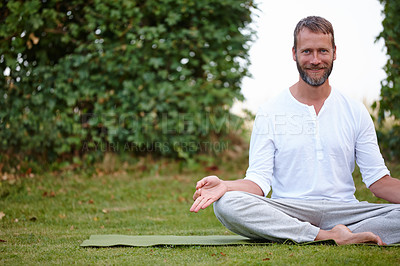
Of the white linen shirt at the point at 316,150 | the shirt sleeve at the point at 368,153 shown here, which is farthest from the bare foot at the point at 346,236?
the shirt sleeve at the point at 368,153

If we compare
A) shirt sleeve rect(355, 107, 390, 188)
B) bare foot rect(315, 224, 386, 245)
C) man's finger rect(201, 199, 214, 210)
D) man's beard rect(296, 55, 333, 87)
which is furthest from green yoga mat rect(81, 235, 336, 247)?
man's beard rect(296, 55, 333, 87)

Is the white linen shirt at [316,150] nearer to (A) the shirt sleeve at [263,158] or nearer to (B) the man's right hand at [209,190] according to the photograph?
(A) the shirt sleeve at [263,158]

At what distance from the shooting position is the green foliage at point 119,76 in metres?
6.11

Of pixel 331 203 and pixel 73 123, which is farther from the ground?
pixel 73 123

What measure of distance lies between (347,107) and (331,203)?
637 mm

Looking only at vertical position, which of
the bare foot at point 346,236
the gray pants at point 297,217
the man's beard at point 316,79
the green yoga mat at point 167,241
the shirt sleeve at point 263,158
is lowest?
the green yoga mat at point 167,241

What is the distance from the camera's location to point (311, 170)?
303 centimetres

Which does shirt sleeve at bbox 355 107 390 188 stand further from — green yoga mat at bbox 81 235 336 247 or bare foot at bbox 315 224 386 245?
green yoga mat at bbox 81 235 336 247

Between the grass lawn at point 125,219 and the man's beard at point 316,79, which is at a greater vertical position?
the man's beard at point 316,79

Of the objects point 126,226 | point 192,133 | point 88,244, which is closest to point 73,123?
point 192,133

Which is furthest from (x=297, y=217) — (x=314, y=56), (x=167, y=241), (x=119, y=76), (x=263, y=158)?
(x=119, y=76)

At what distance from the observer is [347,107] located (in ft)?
10.3

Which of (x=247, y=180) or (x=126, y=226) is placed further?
(x=126, y=226)

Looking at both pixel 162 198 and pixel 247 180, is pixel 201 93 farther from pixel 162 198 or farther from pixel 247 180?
pixel 247 180
